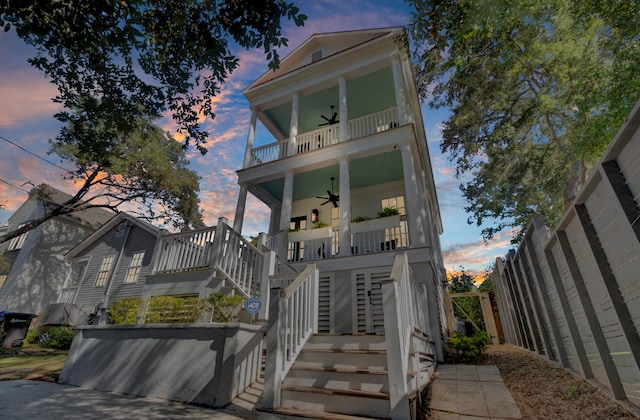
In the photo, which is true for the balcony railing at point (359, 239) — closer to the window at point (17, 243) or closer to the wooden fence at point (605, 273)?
the wooden fence at point (605, 273)

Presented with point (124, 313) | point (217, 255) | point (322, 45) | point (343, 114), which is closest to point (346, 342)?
point (217, 255)

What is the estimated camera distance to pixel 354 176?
10.1 m

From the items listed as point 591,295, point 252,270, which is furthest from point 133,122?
point 591,295

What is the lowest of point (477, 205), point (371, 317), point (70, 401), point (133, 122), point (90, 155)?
point (70, 401)

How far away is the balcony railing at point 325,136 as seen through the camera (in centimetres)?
915

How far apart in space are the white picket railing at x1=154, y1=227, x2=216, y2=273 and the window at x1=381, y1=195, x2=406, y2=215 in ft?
20.4

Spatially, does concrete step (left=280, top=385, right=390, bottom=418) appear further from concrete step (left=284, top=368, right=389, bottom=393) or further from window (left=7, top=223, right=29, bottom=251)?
window (left=7, top=223, right=29, bottom=251)

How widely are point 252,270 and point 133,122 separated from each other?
13.0 ft

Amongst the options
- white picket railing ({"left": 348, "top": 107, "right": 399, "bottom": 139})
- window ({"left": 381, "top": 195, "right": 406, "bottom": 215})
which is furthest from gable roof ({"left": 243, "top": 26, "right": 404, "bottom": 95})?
window ({"left": 381, "top": 195, "right": 406, "bottom": 215})

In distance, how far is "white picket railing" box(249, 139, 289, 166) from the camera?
33.4ft

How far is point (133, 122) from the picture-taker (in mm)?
4711

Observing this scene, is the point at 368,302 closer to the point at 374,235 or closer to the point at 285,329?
the point at 374,235

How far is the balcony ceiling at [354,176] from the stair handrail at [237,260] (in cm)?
398

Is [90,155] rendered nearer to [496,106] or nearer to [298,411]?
[298,411]
